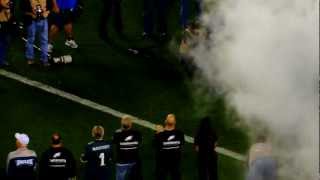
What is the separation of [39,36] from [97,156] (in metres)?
4.18

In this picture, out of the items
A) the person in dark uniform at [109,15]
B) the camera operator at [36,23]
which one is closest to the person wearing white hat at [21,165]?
the camera operator at [36,23]

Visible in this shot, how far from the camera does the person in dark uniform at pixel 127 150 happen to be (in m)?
13.2

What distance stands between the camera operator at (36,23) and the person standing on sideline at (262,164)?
5236 mm

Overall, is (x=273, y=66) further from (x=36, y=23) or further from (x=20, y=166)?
(x=20, y=166)

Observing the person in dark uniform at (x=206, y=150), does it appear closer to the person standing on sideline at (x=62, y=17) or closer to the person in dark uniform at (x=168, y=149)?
the person in dark uniform at (x=168, y=149)

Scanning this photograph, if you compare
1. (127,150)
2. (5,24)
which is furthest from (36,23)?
(127,150)

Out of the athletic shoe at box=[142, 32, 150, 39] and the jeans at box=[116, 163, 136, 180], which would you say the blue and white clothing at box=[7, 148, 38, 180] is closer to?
the jeans at box=[116, 163, 136, 180]

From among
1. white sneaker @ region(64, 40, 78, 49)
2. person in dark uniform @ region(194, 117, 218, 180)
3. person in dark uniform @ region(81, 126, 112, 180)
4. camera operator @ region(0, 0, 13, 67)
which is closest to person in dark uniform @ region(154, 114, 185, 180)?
person in dark uniform @ region(194, 117, 218, 180)

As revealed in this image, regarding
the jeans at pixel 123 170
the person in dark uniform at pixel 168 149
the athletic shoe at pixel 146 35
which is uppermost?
the athletic shoe at pixel 146 35

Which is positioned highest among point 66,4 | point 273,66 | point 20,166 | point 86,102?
point 66,4

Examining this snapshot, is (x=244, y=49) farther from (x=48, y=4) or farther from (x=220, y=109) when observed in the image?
(x=48, y=4)

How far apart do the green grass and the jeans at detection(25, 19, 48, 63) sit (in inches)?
10.6

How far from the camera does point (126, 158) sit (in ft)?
43.7

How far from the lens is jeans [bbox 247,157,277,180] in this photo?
12.4 m
